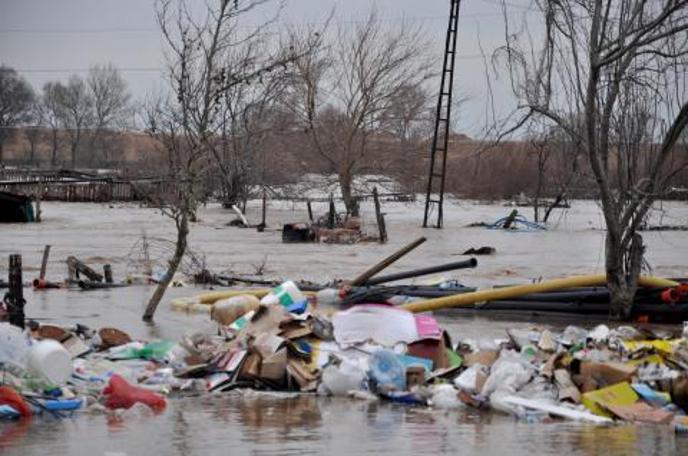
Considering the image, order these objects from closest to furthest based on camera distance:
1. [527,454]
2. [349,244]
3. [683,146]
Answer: [527,454]
[683,146]
[349,244]

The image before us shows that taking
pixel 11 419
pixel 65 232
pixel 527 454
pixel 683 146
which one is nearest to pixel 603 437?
pixel 527 454

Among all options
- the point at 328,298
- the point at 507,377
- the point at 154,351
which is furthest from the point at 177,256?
the point at 507,377

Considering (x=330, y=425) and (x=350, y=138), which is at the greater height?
(x=350, y=138)

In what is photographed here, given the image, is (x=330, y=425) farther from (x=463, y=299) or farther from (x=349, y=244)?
(x=349, y=244)

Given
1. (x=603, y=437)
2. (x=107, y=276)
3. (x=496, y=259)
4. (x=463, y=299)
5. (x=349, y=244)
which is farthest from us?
(x=349, y=244)

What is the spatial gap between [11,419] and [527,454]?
3.59 meters

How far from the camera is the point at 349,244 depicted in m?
35.9

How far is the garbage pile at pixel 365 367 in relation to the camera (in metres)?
8.66

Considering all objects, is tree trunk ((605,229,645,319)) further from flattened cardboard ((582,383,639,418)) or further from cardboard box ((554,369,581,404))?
flattened cardboard ((582,383,639,418))

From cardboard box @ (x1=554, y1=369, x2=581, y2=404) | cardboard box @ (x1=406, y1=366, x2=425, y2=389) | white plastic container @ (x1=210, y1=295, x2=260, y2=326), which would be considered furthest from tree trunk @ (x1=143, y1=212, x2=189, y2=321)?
cardboard box @ (x1=554, y1=369, x2=581, y2=404)

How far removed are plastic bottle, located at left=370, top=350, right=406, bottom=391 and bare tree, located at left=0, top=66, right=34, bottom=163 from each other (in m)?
74.1

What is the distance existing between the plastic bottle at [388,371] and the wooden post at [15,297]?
3.72 m

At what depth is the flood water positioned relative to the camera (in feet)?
24.3

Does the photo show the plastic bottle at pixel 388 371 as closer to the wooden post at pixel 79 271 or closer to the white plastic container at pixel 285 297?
the white plastic container at pixel 285 297
